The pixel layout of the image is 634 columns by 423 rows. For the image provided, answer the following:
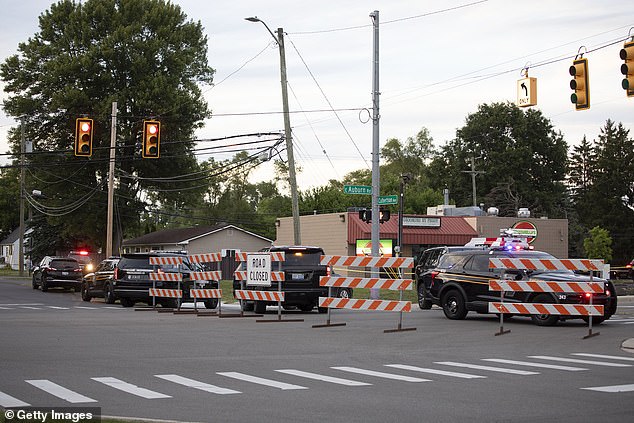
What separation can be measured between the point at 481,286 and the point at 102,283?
1552 centimetres

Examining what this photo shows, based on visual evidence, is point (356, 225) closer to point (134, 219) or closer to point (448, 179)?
point (134, 219)

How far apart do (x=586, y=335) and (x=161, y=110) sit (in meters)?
43.4

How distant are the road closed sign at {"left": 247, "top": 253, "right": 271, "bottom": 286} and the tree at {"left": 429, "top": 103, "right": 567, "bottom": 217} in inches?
2552

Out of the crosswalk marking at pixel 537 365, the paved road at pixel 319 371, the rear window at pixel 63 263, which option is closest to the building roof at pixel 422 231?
the rear window at pixel 63 263

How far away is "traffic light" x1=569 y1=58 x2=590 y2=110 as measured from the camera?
2161cm

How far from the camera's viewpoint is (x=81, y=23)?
58250mm

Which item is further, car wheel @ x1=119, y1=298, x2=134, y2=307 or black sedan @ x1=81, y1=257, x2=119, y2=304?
black sedan @ x1=81, y1=257, x2=119, y2=304

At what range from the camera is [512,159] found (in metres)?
86.0

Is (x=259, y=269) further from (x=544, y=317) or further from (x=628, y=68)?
(x=628, y=68)

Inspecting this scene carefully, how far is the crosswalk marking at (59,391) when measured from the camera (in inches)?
374

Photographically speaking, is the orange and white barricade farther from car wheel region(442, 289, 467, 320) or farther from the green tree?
the green tree

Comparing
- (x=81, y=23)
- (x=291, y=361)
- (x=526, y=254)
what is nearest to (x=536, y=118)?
(x=81, y=23)

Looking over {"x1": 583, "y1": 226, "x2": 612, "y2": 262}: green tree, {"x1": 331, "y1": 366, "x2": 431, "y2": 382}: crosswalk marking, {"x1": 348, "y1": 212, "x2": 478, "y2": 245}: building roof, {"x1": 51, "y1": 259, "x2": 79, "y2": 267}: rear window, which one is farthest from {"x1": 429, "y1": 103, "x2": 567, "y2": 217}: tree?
{"x1": 331, "y1": 366, "x2": 431, "y2": 382}: crosswalk marking

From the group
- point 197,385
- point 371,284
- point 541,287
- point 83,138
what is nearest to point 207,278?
point 371,284
